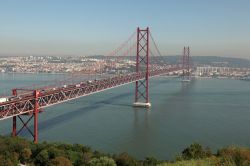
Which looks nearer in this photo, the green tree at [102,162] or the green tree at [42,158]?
the green tree at [102,162]

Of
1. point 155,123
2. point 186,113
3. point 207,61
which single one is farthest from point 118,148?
point 207,61

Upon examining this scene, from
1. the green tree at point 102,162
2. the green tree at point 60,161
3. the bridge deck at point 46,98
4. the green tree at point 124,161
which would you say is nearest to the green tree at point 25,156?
the green tree at point 60,161

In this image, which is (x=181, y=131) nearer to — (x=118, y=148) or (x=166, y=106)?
(x=118, y=148)

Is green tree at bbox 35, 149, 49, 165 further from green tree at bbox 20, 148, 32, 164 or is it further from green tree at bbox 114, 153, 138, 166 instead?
green tree at bbox 114, 153, 138, 166

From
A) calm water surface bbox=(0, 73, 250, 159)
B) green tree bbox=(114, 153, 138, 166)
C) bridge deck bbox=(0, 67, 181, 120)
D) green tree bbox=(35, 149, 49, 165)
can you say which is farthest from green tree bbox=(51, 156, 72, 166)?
calm water surface bbox=(0, 73, 250, 159)

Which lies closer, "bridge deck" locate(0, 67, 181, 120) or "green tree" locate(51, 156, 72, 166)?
"green tree" locate(51, 156, 72, 166)

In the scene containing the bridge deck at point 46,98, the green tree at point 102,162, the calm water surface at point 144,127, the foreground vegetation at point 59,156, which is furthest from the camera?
the calm water surface at point 144,127

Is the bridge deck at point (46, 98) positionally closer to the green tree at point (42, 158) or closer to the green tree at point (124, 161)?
the green tree at point (42, 158)

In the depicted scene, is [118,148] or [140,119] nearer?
[118,148]

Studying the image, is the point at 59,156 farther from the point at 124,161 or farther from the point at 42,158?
the point at 124,161

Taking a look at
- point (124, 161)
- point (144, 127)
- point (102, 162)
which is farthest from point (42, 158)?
point (144, 127)

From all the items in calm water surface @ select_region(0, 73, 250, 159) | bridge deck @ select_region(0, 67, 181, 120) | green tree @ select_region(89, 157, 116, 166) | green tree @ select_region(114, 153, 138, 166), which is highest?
bridge deck @ select_region(0, 67, 181, 120)
